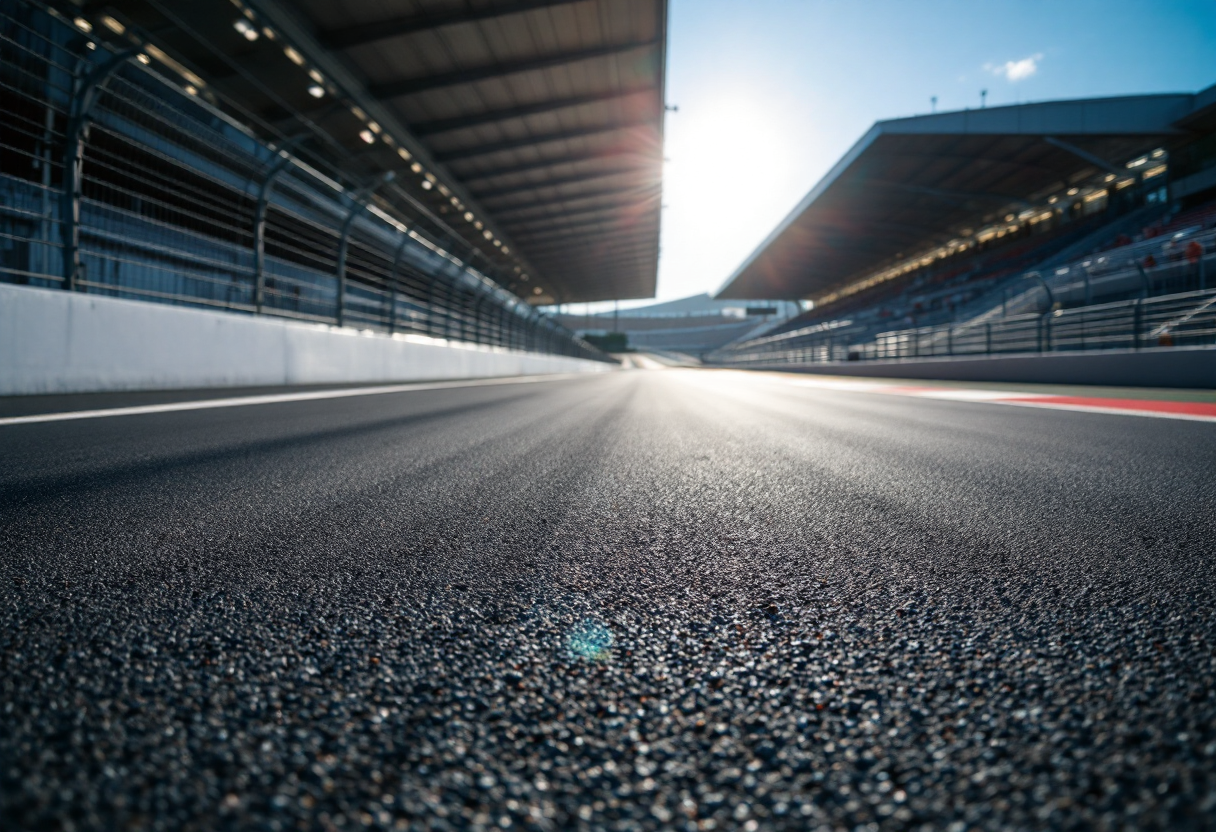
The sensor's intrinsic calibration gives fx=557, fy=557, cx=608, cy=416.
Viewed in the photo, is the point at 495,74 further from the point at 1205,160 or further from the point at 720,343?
the point at 720,343

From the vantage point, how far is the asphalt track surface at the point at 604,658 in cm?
42

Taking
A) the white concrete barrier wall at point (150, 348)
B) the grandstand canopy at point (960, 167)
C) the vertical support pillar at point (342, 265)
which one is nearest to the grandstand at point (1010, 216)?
the grandstand canopy at point (960, 167)

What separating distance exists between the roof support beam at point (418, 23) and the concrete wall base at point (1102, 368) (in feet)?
37.0

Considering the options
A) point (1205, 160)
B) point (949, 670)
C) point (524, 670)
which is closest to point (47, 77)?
point (524, 670)

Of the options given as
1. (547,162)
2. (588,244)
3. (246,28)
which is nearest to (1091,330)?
(547,162)

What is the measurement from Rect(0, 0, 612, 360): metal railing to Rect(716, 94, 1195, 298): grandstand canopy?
27.6 m

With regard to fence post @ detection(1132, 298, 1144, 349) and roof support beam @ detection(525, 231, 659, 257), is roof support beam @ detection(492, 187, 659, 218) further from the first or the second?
fence post @ detection(1132, 298, 1144, 349)

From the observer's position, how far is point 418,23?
444 inches

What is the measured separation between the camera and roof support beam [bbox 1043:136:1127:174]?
28094mm

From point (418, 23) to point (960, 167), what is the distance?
3110 cm

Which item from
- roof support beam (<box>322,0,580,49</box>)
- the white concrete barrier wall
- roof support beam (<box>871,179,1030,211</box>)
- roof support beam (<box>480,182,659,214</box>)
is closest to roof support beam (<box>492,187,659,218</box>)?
roof support beam (<box>480,182,659,214</box>)

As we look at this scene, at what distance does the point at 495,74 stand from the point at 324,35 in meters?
3.68

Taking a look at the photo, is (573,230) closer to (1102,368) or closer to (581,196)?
(581,196)

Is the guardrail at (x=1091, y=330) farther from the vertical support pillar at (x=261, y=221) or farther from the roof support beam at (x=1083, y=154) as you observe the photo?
the roof support beam at (x=1083, y=154)
